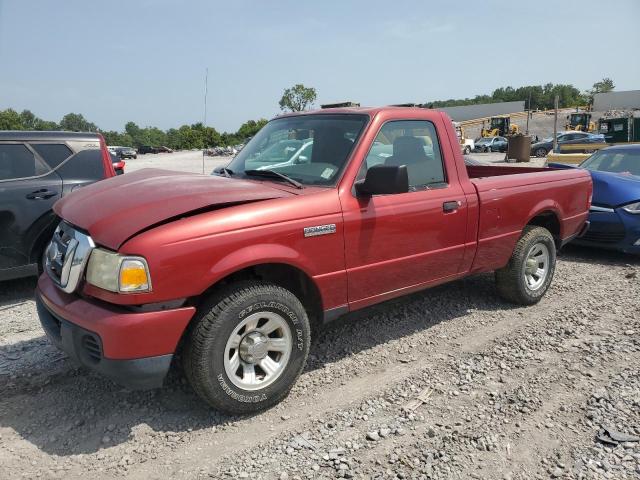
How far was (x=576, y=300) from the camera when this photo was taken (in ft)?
17.3

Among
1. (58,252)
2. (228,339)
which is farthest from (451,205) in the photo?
(58,252)

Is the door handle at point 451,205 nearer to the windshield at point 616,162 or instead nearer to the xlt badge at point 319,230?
the xlt badge at point 319,230

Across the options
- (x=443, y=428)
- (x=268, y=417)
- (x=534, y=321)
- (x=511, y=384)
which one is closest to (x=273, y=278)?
(x=268, y=417)

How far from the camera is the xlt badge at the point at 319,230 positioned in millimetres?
3193

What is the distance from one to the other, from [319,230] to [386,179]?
555 mm

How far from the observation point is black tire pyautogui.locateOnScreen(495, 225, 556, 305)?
4863 mm

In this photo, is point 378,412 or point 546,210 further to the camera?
point 546,210

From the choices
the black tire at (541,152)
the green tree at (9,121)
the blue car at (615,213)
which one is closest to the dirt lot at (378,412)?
the blue car at (615,213)

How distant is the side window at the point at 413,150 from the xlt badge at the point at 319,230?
0.67m

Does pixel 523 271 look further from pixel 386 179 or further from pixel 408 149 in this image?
Answer: pixel 386 179

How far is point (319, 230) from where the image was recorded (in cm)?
325

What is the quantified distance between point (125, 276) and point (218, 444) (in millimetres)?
1116

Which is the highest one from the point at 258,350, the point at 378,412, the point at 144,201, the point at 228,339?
the point at 144,201

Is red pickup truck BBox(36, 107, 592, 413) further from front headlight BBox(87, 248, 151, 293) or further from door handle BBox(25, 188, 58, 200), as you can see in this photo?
door handle BBox(25, 188, 58, 200)
